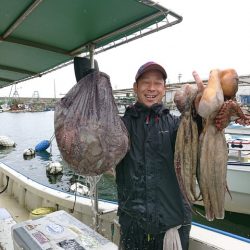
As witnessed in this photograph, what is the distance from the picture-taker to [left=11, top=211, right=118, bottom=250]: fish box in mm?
2629

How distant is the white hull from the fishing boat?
0.03 feet

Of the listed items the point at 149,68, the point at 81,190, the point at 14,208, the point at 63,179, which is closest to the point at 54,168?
the point at 63,179

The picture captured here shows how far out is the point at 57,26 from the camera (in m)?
2.96

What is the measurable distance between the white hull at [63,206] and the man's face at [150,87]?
5.16ft

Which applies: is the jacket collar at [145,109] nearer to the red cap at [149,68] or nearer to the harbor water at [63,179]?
the red cap at [149,68]

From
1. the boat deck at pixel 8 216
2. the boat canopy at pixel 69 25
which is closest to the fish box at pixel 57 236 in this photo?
the boat deck at pixel 8 216

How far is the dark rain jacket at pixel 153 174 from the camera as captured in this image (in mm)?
2340

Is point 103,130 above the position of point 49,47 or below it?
below

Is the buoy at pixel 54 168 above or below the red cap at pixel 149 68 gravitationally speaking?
below

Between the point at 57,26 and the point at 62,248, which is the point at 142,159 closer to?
the point at 62,248

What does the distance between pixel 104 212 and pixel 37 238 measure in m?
1.21

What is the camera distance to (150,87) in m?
2.44

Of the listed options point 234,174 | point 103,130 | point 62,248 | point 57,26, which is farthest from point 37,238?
point 234,174

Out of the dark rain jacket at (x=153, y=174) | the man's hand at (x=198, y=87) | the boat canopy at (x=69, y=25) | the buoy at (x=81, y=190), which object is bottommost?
the buoy at (x=81, y=190)
